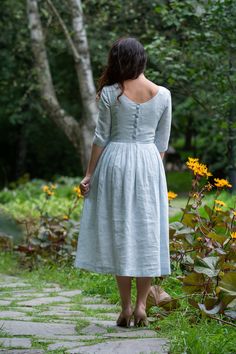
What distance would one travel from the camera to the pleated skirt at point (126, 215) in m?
4.57

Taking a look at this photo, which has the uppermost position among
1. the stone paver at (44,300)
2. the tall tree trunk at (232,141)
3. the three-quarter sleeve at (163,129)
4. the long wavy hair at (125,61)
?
the long wavy hair at (125,61)

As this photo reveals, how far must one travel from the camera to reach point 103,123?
4691 mm

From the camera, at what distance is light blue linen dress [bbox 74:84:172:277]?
457cm

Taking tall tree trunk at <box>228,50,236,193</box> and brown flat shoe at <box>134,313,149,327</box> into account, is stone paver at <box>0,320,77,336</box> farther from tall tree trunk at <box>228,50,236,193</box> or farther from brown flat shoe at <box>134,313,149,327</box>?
tall tree trunk at <box>228,50,236,193</box>

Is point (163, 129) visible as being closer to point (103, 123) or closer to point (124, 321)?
point (103, 123)

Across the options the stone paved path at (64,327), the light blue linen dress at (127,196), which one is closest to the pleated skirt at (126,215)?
the light blue linen dress at (127,196)

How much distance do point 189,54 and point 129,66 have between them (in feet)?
16.6

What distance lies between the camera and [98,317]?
514cm

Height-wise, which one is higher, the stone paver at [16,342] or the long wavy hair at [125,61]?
the long wavy hair at [125,61]

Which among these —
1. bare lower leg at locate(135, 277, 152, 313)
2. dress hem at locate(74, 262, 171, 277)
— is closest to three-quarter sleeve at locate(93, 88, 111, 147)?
dress hem at locate(74, 262, 171, 277)

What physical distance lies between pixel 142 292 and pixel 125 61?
1.31 meters

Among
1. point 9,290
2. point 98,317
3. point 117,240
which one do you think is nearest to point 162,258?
point 117,240

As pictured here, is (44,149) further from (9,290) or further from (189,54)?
(9,290)

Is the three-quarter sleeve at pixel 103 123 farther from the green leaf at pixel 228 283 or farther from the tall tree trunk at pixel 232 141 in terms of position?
the tall tree trunk at pixel 232 141
